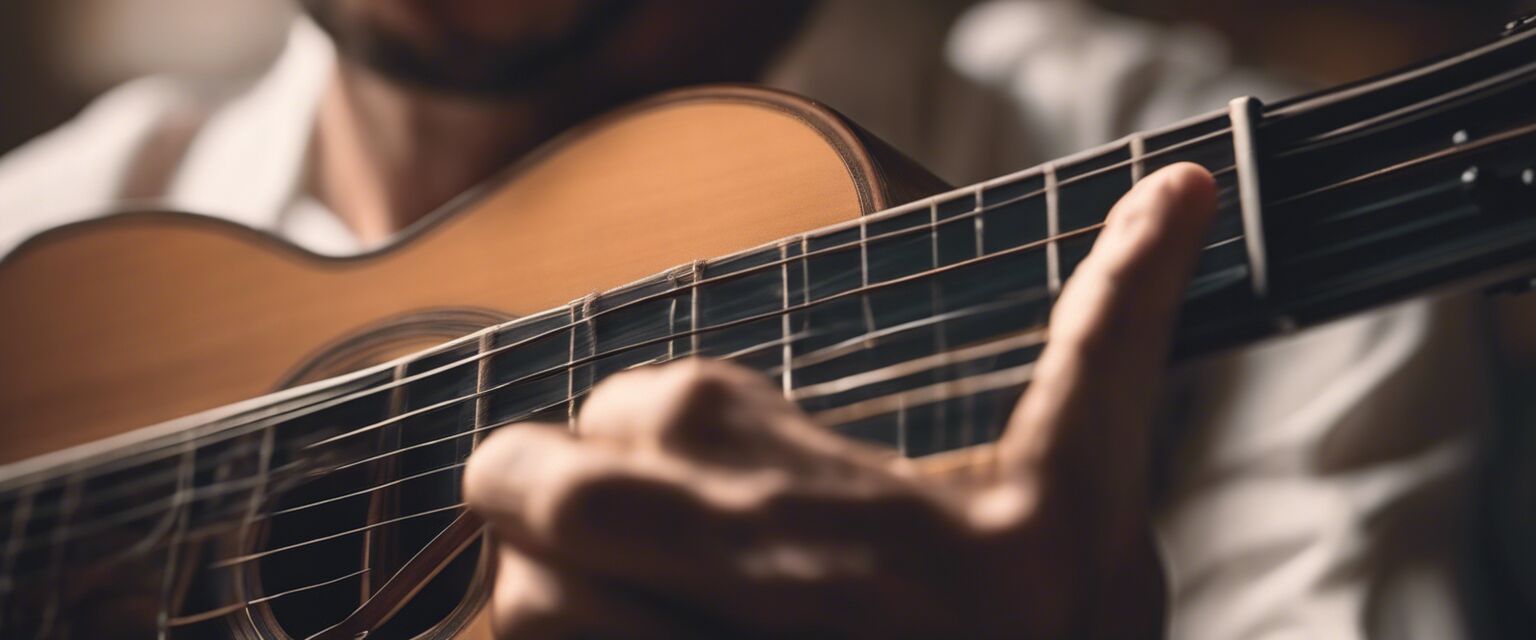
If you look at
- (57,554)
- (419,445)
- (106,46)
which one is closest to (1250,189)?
(419,445)

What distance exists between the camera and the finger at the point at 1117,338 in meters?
0.27

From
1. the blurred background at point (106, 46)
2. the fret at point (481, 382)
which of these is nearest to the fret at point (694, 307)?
the fret at point (481, 382)

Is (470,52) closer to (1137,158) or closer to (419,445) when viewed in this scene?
(419,445)

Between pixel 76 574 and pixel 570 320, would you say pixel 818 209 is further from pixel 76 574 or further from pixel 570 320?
Answer: pixel 76 574

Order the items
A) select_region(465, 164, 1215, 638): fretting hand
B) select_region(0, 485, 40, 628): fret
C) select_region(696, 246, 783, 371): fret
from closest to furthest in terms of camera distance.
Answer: select_region(465, 164, 1215, 638): fretting hand < select_region(696, 246, 783, 371): fret < select_region(0, 485, 40, 628): fret

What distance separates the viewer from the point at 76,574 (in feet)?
1.88

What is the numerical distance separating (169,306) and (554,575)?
490 millimetres

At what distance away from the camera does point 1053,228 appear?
1.08 ft

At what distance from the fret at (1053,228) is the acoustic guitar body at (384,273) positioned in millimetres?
81

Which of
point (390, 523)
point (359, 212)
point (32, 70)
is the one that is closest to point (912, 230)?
point (390, 523)

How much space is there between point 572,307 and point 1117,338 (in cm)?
23

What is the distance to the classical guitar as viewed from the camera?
0.96ft

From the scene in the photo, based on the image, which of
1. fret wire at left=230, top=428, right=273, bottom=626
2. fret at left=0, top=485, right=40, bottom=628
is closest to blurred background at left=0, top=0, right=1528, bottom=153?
fret at left=0, top=485, right=40, bottom=628

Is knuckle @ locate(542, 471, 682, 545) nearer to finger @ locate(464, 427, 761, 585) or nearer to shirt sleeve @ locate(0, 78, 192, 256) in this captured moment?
finger @ locate(464, 427, 761, 585)
